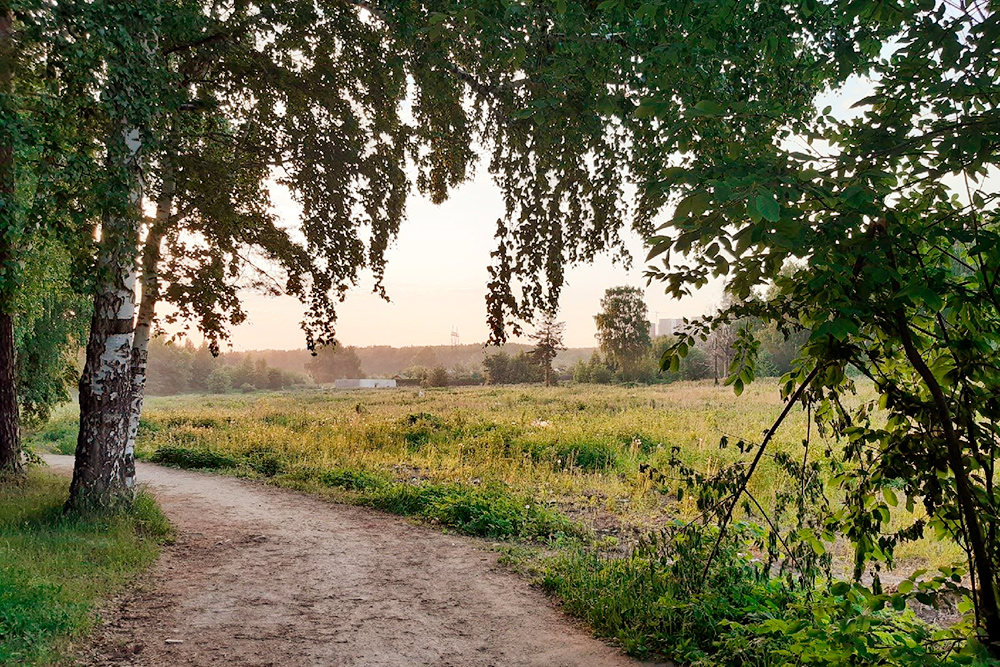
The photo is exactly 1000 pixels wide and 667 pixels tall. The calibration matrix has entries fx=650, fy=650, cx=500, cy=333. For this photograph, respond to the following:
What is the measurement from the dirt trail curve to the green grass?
27 centimetres

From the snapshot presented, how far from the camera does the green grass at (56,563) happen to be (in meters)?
4.89

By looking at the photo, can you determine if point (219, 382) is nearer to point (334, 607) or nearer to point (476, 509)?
point (476, 509)

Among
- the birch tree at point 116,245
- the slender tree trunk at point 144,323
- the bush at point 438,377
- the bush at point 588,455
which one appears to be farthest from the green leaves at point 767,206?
the bush at point 438,377

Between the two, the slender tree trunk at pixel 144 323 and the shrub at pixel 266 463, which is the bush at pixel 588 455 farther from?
the slender tree trunk at pixel 144 323

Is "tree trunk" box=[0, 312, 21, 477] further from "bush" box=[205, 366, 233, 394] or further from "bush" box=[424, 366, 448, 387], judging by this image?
"bush" box=[205, 366, 233, 394]

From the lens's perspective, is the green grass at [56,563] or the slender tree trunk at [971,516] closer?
the slender tree trunk at [971,516]

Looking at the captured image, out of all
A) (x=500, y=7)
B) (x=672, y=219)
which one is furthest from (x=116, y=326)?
(x=672, y=219)

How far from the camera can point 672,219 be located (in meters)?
1.85

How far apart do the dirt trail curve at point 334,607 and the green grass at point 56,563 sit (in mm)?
267

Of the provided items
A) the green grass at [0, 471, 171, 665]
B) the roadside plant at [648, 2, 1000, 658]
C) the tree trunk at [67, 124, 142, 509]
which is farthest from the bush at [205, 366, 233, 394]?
the roadside plant at [648, 2, 1000, 658]

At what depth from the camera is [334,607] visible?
19.9 ft

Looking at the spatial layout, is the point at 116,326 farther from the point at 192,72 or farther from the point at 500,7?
the point at 500,7

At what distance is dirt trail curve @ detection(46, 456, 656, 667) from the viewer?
504cm

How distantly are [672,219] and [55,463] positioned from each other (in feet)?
61.2
